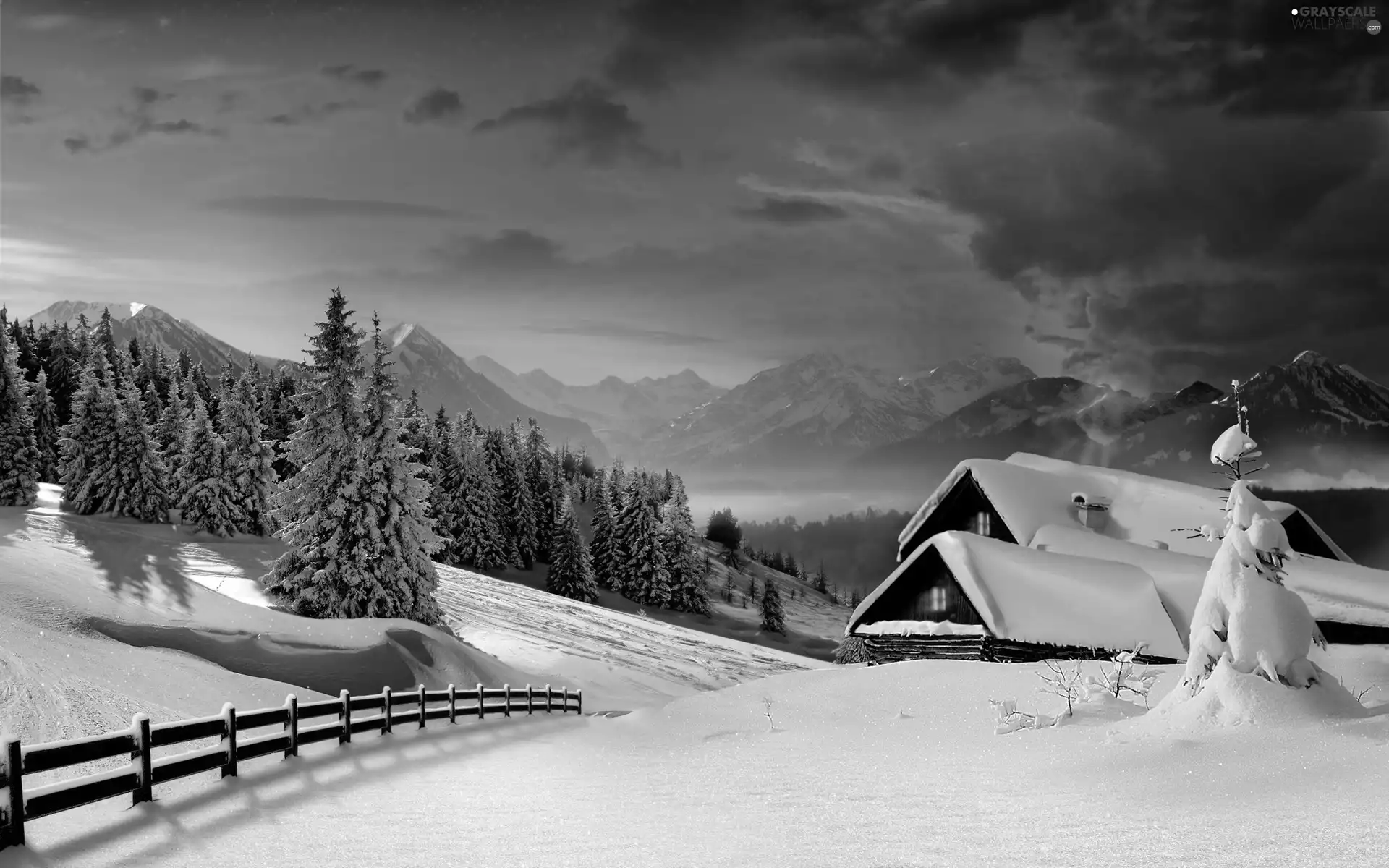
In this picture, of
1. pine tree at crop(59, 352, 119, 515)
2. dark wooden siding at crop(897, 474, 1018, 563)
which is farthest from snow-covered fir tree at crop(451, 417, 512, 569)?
dark wooden siding at crop(897, 474, 1018, 563)

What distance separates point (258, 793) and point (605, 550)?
87.0 meters

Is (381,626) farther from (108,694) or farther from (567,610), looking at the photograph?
(567,610)

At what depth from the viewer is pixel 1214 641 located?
1542 cm

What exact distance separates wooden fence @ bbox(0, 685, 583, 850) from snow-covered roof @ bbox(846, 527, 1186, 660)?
17809mm

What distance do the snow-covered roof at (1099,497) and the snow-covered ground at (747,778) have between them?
937 centimetres

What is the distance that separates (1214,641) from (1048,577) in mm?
16439

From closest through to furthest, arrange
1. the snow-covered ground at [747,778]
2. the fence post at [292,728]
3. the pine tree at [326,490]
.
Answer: the snow-covered ground at [747,778] → the fence post at [292,728] → the pine tree at [326,490]

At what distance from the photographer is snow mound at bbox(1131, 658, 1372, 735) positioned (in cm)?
1444

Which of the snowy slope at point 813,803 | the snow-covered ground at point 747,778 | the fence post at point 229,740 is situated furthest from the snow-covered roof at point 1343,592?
the fence post at point 229,740

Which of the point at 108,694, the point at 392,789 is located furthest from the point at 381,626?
the point at 392,789

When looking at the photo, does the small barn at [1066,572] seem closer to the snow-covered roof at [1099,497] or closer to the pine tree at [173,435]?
the snow-covered roof at [1099,497]

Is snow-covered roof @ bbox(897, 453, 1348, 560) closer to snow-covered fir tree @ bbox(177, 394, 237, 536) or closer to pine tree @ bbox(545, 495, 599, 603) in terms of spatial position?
snow-covered fir tree @ bbox(177, 394, 237, 536)

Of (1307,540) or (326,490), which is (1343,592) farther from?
(326,490)

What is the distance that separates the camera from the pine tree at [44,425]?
80.8 metres
